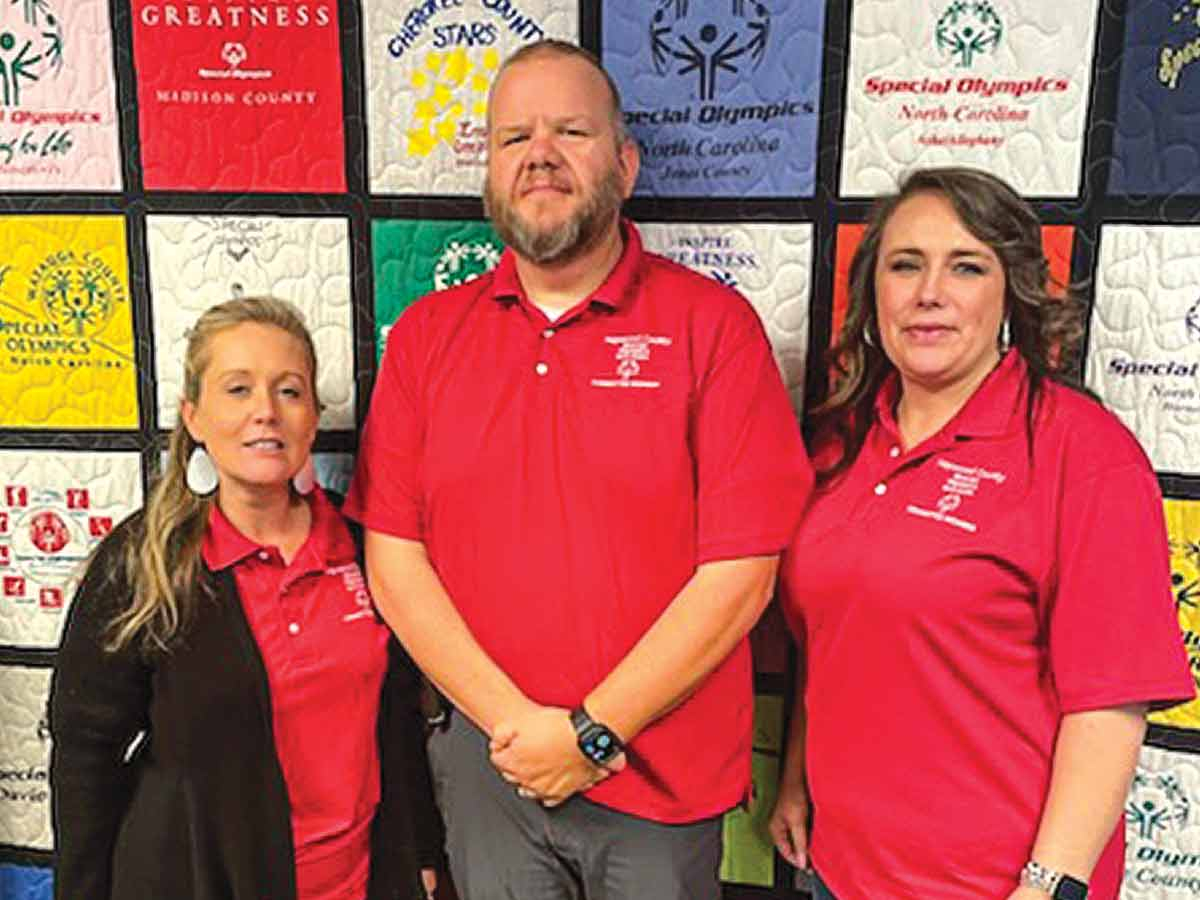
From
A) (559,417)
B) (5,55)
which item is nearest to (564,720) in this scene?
(559,417)

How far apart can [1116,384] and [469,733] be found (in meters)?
1.02

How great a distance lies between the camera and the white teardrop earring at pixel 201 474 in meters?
1.46

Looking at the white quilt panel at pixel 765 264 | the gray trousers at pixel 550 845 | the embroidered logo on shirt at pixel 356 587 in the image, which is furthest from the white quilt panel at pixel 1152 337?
the embroidered logo on shirt at pixel 356 587

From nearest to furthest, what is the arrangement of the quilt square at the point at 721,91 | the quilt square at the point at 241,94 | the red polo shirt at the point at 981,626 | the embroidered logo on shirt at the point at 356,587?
the red polo shirt at the point at 981,626, the embroidered logo on shirt at the point at 356,587, the quilt square at the point at 721,91, the quilt square at the point at 241,94

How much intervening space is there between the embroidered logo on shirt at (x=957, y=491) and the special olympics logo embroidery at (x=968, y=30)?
61 centimetres

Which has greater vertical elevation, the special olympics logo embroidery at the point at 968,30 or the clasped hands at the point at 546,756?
the special olympics logo embroidery at the point at 968,30

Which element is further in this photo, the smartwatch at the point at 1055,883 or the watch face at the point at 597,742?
the watch face at the point at 597,742

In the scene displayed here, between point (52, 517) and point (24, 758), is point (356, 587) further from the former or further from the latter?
point (24, 758)

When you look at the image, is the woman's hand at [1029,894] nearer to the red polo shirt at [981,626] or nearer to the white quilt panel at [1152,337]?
the red polo shirt at [981,626]

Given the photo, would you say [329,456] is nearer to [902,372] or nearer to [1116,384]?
[902,372]

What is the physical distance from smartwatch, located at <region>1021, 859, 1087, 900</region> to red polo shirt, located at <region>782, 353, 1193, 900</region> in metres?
0.04

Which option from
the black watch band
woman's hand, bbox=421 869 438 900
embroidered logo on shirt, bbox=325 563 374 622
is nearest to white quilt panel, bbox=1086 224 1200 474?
the black watch band

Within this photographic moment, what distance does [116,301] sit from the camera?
1814 mm

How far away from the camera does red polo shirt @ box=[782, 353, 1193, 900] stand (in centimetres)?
120
